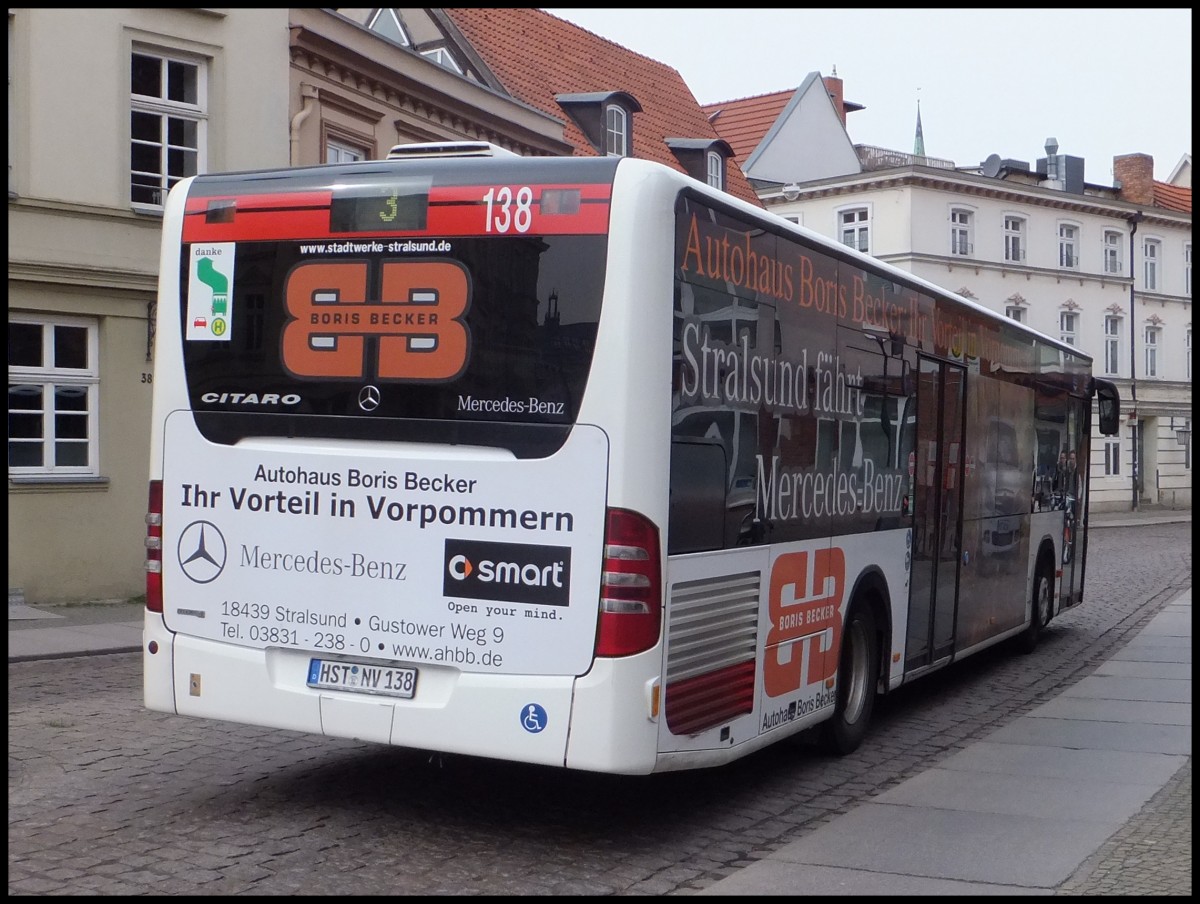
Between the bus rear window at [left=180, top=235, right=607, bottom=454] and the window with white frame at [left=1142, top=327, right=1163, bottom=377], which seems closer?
the bus rear window at [left=180, top=235, right=607, bottom=454]

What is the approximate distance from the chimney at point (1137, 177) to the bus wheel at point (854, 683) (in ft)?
176

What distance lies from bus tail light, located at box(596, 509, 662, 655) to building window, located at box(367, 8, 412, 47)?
18.8 metres

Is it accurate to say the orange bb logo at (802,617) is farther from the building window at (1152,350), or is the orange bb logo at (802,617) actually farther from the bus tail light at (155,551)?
the building window at (1152,350)

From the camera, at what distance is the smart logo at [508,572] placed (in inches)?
250

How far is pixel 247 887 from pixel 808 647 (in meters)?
3.41

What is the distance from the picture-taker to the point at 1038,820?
24.6ft

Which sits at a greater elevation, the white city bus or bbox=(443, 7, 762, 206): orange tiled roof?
bbox=(443, 7, 762, 206): orange tiled roof

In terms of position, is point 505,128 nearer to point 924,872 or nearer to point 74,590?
point 74,590

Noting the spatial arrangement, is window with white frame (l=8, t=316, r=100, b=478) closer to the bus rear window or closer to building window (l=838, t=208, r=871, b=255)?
the bus rear window

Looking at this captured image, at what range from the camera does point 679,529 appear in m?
6.54

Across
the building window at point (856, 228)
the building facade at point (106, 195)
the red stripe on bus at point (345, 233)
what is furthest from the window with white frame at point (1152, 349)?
the red stripe on bus at point (345, 233)

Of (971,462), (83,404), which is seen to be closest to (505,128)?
(83,404)

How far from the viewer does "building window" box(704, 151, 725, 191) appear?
3209cm

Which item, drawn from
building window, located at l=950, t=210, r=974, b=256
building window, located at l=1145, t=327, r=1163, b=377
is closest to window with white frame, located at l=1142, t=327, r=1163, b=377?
building window, located at l=1145, t=327, r=1163, b=377
